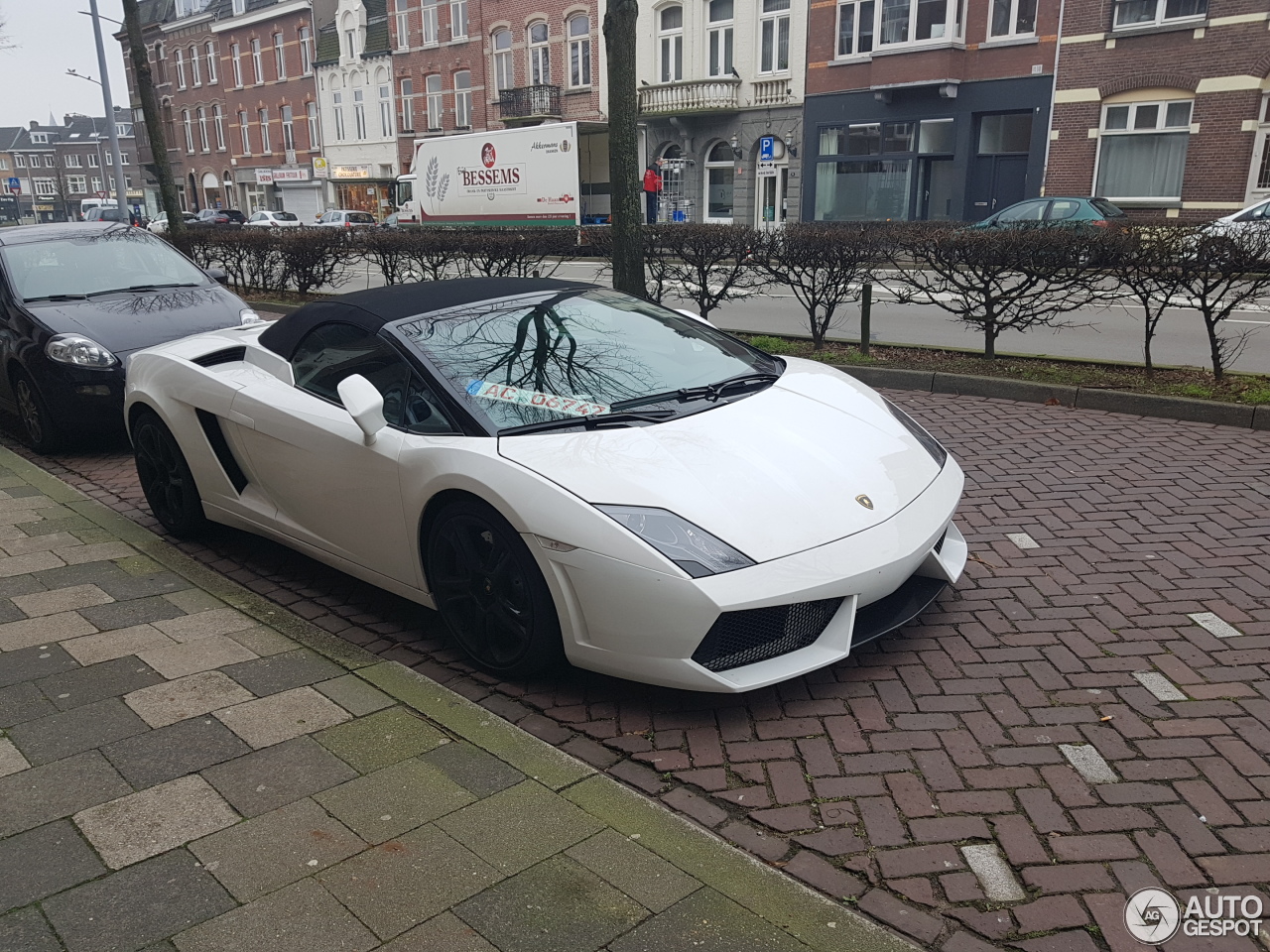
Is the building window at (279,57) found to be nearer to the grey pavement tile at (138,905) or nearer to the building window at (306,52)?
the building window at (306,52)

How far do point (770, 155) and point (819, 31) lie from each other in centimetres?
372

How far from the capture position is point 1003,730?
332cm

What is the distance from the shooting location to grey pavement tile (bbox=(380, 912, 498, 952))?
Answer: 7.77 feet

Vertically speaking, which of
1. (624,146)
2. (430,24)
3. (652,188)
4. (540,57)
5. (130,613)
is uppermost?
(430,24)

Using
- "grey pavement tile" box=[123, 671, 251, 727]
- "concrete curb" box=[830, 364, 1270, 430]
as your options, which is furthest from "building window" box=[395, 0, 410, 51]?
"grey pavement tile" box=[123, 671, 251, 727]

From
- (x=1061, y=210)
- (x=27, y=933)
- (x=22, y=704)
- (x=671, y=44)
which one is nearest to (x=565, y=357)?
(x=22, y=704)

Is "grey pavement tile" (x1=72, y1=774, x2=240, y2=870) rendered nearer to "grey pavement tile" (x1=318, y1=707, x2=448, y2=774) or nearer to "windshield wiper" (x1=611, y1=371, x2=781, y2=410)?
"grey pavement tile" (x1=318, y1=707, x2=448, y2=774)

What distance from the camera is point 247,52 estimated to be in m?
56.6

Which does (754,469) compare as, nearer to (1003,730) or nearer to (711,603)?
(711,603)

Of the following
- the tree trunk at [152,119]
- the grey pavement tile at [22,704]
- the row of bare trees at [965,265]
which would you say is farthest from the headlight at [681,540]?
the tree trunk at [152,119]

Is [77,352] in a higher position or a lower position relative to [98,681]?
higher

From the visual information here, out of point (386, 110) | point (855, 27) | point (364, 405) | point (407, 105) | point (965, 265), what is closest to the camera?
point (364, 405)

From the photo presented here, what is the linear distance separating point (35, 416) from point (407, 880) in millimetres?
6104

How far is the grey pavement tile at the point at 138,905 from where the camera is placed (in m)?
2.41
